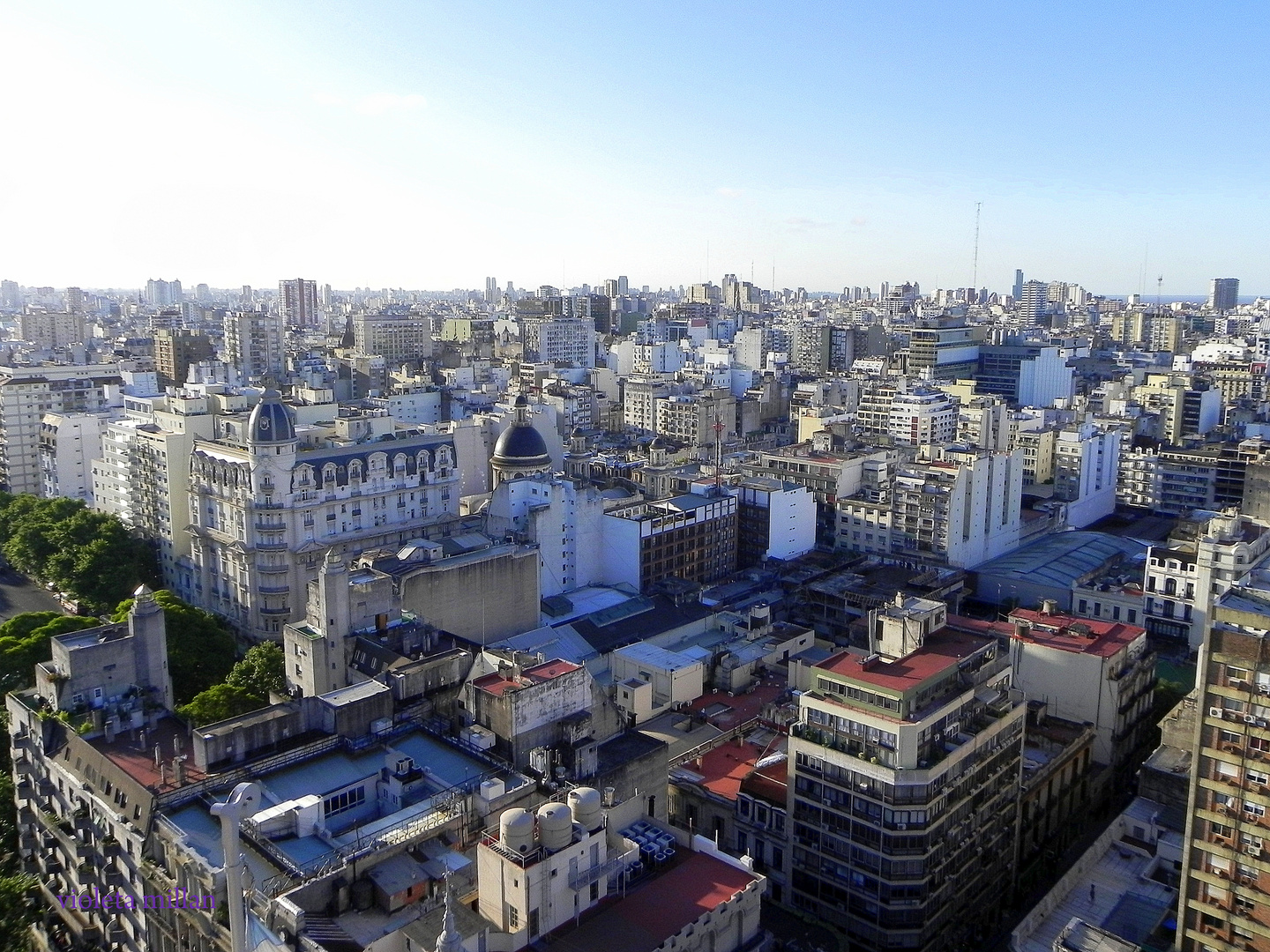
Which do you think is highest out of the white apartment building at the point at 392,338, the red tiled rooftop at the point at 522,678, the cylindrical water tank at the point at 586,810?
the white apartment building at the point at 392,338

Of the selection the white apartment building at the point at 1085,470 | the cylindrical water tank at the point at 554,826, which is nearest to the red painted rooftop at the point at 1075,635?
the cylindrical water tank at the point at 554,826

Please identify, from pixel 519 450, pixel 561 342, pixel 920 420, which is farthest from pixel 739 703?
pixel 561 342

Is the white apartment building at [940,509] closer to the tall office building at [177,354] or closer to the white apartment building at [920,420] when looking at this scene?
the white apartment building at [920,420]

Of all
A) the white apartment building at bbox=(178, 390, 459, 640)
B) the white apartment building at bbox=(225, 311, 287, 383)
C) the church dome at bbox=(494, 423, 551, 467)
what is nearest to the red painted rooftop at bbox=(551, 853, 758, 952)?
the white apartment building at bbox=(178, 390, 459, 640)

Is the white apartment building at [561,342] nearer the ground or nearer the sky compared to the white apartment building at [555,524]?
nearer the sky

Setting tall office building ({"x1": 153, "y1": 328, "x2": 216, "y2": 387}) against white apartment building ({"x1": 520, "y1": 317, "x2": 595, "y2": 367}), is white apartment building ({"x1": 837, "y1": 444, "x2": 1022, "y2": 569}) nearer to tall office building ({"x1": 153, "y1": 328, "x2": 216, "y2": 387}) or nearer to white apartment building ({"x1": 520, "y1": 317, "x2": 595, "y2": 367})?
white apartment building ({"x1": 520, "y1": 317, "x2": 595, "y2": 367})

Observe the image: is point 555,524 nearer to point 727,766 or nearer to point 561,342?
point 727,766
